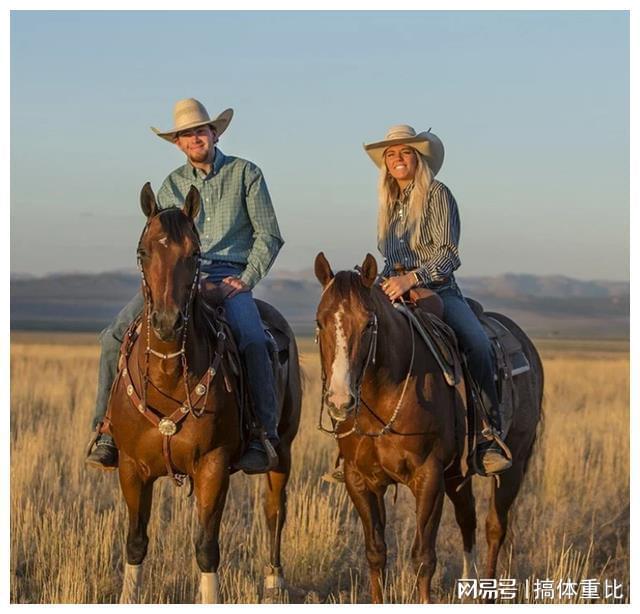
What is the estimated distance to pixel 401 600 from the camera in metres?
7.30

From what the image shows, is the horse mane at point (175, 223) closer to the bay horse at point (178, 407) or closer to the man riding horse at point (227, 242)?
the bay horse at point (178, 407)

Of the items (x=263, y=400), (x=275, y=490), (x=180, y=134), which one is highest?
(x=180, y=134)

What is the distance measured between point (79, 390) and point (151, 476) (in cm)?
1649

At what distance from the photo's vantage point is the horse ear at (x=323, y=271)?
6.78 metres

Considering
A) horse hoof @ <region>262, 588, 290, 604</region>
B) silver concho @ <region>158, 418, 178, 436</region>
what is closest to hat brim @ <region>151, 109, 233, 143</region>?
silver concho @ <region>158, 418, 178, 436</region>

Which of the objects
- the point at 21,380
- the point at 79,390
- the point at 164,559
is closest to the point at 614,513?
the point at 164,559

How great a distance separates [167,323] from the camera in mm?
6289

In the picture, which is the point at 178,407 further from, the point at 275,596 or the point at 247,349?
the point at 275,596

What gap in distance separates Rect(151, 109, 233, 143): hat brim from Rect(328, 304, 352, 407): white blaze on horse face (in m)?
1.95

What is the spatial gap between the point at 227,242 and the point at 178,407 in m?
1.41

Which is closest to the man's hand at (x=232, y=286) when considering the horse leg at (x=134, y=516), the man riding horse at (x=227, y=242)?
the man riding horse at (x=227, y=242)

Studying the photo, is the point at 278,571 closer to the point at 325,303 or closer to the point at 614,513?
the point at 325,303

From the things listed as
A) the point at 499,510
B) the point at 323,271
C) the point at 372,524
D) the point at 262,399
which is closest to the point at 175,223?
the point at 323,271
